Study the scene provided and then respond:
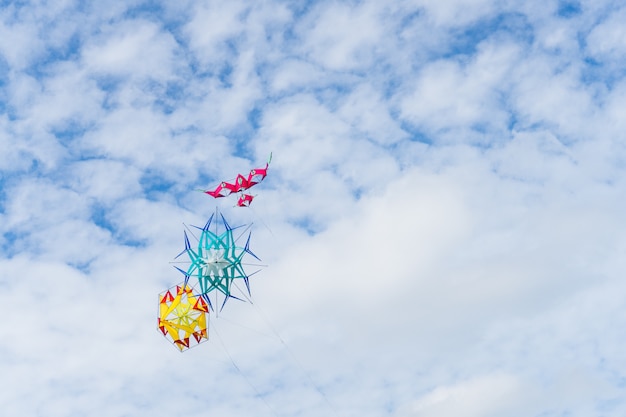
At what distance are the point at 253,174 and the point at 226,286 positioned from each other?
23.8ft

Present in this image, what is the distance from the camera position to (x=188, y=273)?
4388 centimetres

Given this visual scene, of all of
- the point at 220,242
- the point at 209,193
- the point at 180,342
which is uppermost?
the point at 209,193

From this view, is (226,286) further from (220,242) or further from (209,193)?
(209,193)

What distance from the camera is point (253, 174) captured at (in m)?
46.2

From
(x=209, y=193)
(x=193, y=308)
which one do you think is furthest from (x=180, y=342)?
(x=209, y=193)

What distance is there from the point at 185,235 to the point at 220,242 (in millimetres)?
2103

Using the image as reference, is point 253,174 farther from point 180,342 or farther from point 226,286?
point 180,342

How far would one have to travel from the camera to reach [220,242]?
44.1 meters

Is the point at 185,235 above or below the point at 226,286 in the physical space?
above

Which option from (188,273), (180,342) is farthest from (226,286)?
(180,342)

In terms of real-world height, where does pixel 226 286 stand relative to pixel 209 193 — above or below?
below

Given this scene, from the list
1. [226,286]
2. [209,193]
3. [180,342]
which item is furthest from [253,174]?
[180,342]

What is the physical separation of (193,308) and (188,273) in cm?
338

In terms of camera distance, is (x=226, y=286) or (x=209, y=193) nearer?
(x=226, y=286)
